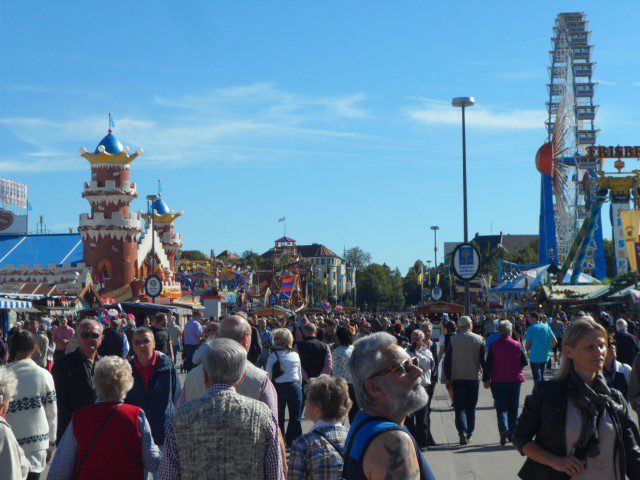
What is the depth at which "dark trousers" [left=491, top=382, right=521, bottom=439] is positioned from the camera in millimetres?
12367

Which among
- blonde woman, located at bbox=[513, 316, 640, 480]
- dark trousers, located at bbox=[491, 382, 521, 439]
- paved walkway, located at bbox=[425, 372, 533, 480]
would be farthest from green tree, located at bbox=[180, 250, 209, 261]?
blonde woman, located at bbox=[513, 316, 640, 480]

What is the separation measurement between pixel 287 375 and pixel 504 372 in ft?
9.67

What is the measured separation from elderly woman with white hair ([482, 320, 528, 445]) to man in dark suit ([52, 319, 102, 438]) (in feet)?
19.4

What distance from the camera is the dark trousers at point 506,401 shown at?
12.4 m

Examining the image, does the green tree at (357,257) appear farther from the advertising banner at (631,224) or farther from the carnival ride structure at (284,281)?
the advertising banner at (631,224)

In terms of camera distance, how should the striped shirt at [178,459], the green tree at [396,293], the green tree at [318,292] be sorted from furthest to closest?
the green tree at [396,293], the green tree at [318,292], the striped shirt at [178,459]

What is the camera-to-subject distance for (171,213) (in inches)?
2835

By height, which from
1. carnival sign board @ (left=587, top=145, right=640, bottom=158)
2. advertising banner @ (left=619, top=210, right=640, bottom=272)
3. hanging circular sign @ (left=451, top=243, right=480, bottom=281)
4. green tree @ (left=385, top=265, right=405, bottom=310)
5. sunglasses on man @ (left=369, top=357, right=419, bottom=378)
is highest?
carnival sign board @ (left=587, top=145, right=640, bottom=158)

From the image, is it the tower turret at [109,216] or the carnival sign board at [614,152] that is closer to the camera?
the carnival sign board at [614,152]

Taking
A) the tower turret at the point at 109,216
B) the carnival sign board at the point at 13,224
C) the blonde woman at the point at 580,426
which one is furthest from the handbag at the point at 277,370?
the carnival sign board at the point at 13,224

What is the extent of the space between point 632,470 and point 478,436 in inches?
326

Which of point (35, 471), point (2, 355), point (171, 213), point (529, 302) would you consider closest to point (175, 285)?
point (171, 213)

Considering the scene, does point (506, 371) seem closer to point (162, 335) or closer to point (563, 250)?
point (162, 335)

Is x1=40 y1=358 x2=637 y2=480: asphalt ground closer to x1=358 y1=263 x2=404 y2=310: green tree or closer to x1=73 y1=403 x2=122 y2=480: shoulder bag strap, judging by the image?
x1=73 y1=403 x2=122 y2=480: shoulder bag strap
